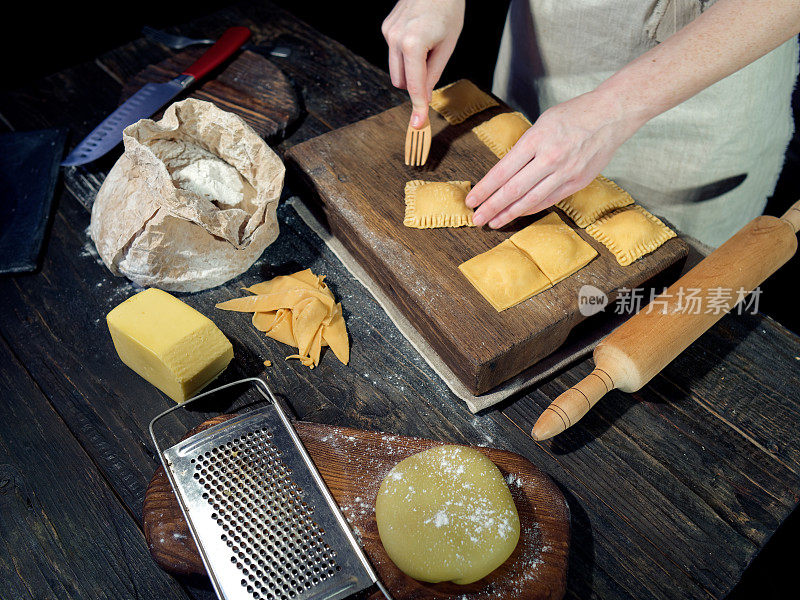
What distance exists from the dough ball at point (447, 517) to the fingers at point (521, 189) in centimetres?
63

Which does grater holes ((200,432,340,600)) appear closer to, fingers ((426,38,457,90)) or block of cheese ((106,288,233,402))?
block of cheese ((106,288,233,402))

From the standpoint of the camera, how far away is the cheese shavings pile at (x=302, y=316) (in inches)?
61.1

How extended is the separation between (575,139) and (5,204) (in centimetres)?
172

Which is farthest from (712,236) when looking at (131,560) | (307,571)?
(131,560)

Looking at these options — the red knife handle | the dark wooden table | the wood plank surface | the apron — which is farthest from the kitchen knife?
the apron

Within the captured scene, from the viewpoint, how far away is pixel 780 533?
2152mm

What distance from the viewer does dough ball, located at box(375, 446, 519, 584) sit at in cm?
109

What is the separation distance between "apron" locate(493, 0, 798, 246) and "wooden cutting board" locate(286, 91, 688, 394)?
265 millimetres

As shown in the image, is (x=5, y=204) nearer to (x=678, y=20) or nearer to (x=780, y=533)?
(x=678, y=20)

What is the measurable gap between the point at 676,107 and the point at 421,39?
82cm

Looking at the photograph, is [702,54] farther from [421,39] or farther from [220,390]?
[220,390]

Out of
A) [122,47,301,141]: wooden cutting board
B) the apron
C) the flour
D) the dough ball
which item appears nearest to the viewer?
the dough ball

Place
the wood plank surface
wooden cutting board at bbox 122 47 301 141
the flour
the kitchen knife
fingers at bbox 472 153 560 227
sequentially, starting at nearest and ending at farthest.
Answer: the wood plank surface → fingers at bbox 472 153 560 227 → the flour → the kitchen knife → wooden cutting board at bbox 122 47 301 141

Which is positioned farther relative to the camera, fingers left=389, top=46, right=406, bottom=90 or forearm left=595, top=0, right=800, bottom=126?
fingers left=389, top=46, right=406, bottom=90
